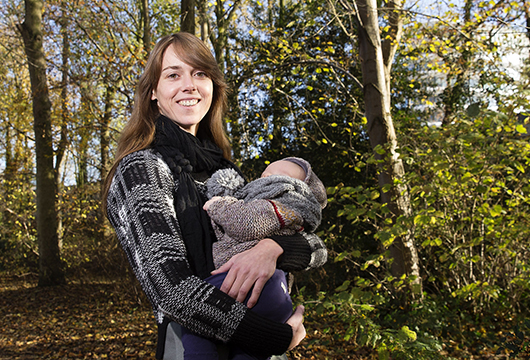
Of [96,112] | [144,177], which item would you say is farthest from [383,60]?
[96,112]

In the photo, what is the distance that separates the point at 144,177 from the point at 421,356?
3.38m

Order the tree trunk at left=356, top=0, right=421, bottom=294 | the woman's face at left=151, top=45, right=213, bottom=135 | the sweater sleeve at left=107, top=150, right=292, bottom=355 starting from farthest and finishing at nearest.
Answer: the tree trunk at left=356, top=0, right=421, bottom=294
the woman's face at left=151, top=45, right=213, bottom=135
the sweater sleeve at left=107, top=150, right=292, bottom=355

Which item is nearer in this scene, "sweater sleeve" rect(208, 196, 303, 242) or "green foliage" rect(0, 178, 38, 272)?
"sweater sleeve" rect(208, 196, 303, 242)

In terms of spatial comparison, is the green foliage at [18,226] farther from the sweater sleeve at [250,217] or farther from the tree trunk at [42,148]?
the sweater sleeve at [250,217]

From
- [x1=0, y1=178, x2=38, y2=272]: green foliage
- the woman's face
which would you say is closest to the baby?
the woman's face

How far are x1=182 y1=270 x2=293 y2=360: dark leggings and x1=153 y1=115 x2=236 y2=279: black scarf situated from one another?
119mm

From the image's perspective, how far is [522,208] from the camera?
195 inches

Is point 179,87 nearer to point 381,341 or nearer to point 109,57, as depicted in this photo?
point 381,341

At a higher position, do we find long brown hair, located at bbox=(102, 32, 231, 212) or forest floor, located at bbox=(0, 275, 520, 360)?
long brown hair, located at bbox=(102, 32, 231, 212)

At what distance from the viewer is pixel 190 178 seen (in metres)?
1.49

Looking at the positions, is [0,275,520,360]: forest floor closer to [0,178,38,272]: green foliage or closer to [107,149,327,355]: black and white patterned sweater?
[0,178,38,272]: green foliage

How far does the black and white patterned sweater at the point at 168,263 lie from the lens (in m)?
1.14

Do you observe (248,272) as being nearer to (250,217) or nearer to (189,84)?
(250,217)

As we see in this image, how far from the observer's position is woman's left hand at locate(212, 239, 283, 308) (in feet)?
3.96
